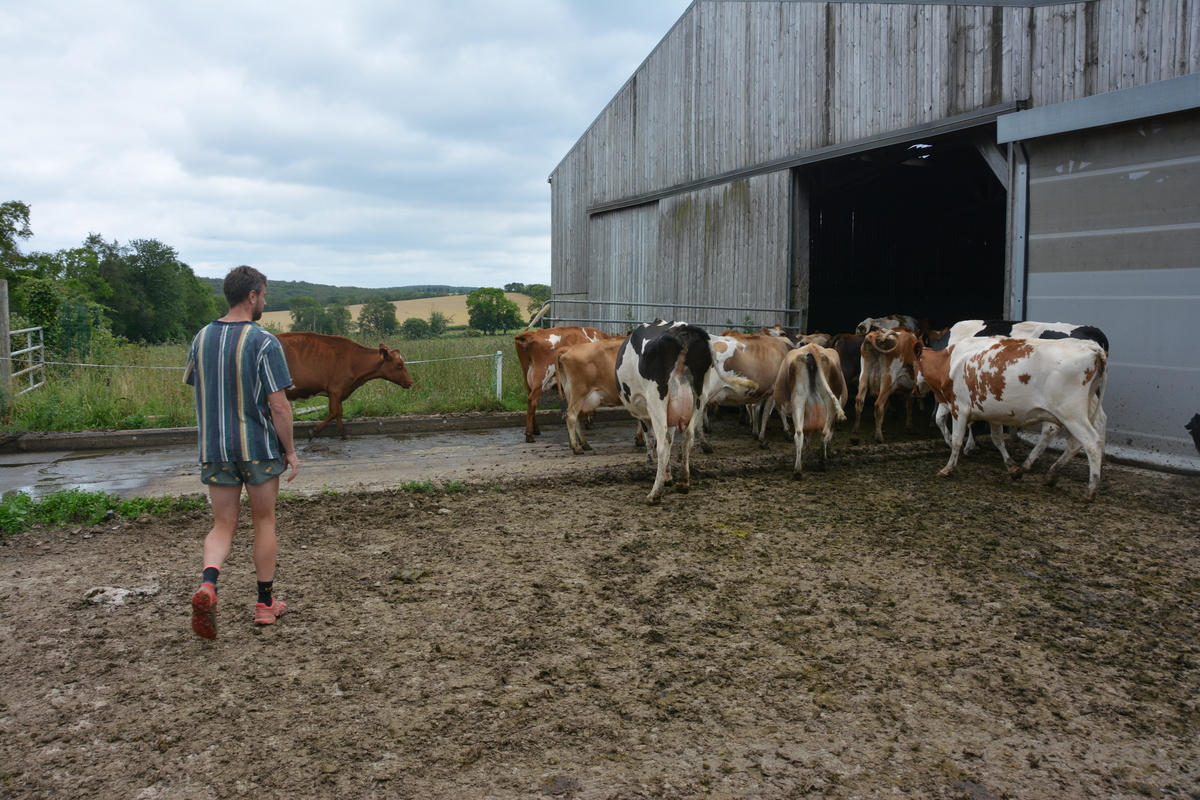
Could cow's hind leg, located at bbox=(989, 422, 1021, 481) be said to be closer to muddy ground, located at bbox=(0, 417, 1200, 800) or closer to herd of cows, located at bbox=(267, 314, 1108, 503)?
herd of cows, located at bbox=(267, 314, 1108, 503)

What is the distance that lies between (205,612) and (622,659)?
7.00 feet

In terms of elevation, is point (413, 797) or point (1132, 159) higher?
point (1132, 159)

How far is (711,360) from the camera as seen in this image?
25.2ft

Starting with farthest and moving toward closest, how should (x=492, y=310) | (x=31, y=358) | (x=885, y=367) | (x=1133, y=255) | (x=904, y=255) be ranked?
(x=492, y=310)
(x=904, y=255)
(x=31, y=358)
(x=885, y=367)
(x=1133, y=255)

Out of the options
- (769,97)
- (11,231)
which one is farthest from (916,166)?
(11,231)

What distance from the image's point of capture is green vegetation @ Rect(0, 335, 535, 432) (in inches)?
440

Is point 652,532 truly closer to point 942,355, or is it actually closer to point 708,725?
point 708,725

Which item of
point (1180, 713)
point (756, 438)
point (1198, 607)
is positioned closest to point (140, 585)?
point (1180, 713)

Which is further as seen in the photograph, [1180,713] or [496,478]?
[496,478]

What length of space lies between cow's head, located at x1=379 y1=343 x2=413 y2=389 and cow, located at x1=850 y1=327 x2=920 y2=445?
23.1 ft

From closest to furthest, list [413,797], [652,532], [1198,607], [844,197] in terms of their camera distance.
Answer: [413,797] < [1198,607] < [652,532] < [844,197]

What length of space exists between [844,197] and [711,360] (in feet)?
46.6

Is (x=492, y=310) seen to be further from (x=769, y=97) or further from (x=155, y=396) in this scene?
(x=769, y=97)

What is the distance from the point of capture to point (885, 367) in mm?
10562
